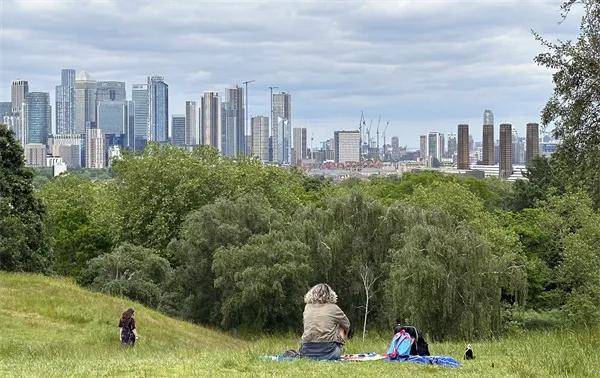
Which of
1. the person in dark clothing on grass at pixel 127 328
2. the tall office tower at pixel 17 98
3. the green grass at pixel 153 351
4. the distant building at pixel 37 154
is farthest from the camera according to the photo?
the tall office tower at pixel 17 98

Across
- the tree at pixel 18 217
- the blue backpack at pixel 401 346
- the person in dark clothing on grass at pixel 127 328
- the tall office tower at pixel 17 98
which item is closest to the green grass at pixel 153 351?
the person in dark clothing on grass at pixel 127 328

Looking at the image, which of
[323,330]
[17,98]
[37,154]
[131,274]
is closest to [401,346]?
[323,330]

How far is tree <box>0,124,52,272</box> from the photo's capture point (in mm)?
37188

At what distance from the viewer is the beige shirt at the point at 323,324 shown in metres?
13.5

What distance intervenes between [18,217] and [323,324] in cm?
2913

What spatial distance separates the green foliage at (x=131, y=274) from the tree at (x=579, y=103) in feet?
84.9

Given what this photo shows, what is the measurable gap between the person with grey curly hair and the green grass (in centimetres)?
96

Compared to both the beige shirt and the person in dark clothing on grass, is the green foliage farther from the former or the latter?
the beige shirt

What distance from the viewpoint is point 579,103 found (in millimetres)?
17203

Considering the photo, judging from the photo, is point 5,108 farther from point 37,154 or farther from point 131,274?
point 131,274

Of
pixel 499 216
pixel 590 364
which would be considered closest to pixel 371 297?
pixel 499 216

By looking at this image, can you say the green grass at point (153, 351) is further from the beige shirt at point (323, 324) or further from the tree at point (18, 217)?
the tree at point (18, 217)

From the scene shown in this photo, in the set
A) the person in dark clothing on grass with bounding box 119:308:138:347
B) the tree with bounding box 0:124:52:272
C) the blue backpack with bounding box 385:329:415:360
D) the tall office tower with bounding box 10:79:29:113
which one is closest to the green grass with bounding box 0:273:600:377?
the person in dark clothing on grass with bounding box 119:308:138:347

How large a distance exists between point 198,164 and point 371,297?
2025 cm
